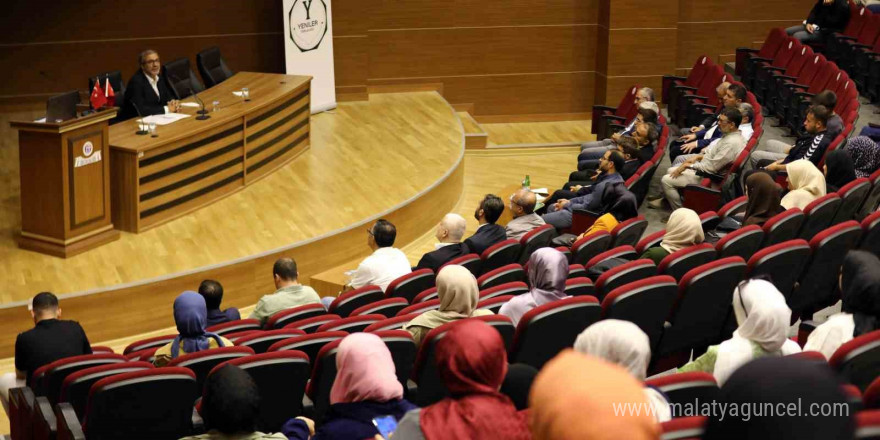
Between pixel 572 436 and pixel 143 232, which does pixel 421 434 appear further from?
pixel 143 232

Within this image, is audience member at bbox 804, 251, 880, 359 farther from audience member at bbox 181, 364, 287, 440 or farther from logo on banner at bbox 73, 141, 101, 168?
logo on banner at bbox 73, 141, 101, 168

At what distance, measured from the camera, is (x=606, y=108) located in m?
8.36

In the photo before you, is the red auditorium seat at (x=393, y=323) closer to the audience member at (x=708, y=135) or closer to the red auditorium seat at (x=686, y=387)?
the red auditorium seat at (x=686, y=387)

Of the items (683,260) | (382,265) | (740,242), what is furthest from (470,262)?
(740,242)

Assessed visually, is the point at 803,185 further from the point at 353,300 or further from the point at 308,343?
the point at 308,343

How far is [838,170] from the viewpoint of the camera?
4.87 meters

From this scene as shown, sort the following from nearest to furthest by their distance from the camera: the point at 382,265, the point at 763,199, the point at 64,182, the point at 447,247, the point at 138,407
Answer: the point at 138,407, the point at 763,199, the point at 382,265, the point at 447,247, the point at 64,182

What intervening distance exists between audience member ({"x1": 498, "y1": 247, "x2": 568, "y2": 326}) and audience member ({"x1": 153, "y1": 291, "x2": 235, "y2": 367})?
987 millimetres

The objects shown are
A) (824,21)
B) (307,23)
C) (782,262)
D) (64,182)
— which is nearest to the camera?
(782,262)

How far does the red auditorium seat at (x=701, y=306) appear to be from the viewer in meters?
3.38

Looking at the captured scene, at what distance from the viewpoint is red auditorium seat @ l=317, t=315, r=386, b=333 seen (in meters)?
3.45

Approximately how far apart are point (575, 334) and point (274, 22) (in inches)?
261

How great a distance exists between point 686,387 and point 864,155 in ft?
11.4

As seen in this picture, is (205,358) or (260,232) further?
(260,232)
